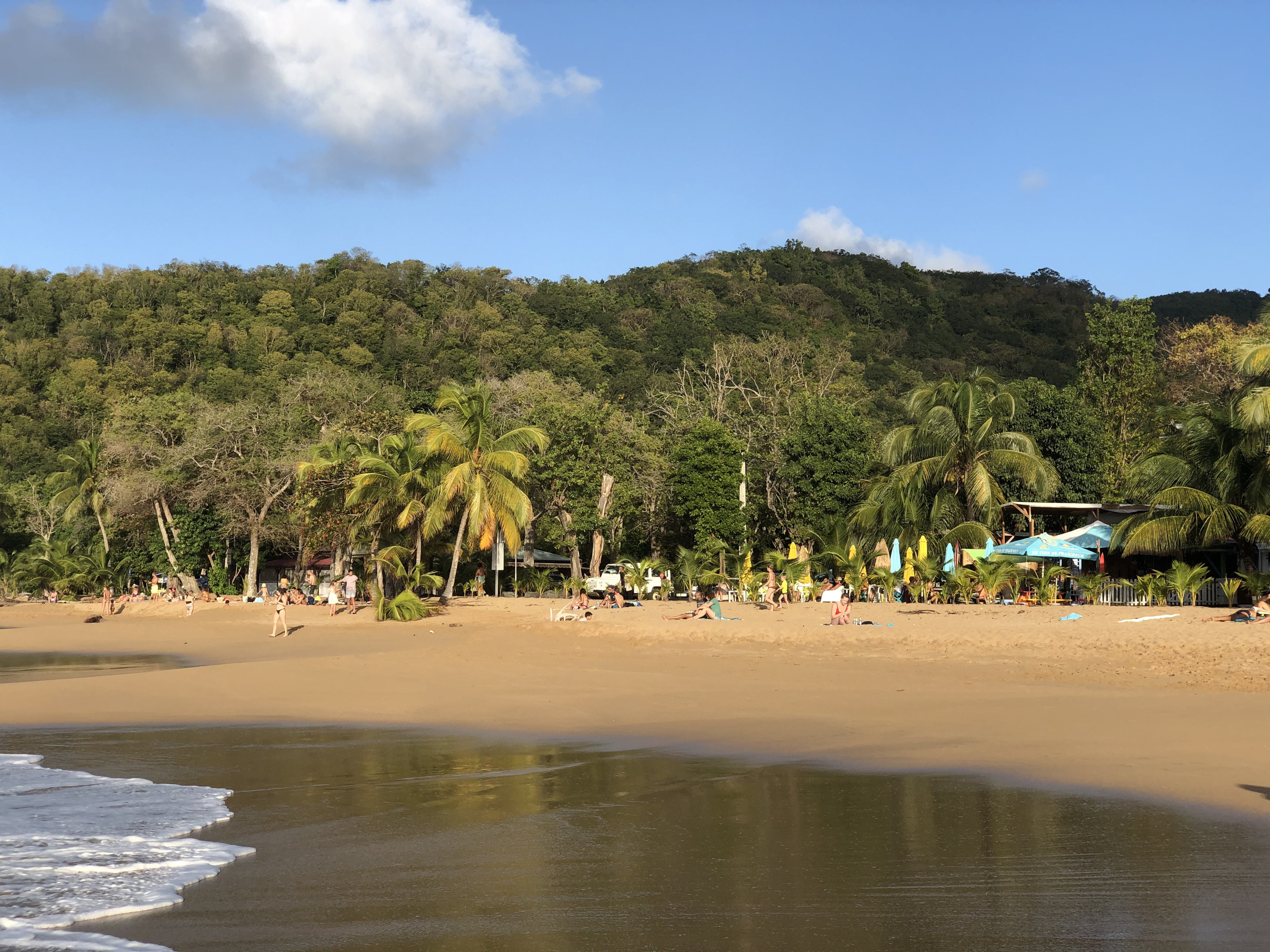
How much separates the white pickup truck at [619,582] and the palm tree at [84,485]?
19.3m

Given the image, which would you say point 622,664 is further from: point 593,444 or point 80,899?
point 593,444

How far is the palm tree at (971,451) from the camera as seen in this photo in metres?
27.6

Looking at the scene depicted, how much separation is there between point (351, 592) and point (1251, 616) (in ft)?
68.9

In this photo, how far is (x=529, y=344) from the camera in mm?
60750

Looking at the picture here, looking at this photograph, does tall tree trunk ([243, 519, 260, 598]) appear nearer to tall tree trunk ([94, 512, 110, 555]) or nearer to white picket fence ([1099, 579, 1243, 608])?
tall tree trunk ([94, 512, 110, 555])

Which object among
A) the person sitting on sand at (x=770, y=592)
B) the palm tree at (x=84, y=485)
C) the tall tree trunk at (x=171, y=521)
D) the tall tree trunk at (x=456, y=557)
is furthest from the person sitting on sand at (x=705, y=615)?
the palm tree at (x=84, y=485)

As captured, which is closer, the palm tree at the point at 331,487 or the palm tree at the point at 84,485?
the palm tree at the point at 331,487

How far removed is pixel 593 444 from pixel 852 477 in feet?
27.3

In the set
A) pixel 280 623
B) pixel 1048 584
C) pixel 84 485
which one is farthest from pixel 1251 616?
pixel 84 485

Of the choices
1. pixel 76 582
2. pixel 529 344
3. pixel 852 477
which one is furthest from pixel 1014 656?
pixel 529 344

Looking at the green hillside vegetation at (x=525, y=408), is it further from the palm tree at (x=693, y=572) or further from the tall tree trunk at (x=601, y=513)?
the palm tree at (x=693, y=572)

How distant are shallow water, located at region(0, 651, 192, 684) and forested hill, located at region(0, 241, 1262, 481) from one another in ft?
83.9

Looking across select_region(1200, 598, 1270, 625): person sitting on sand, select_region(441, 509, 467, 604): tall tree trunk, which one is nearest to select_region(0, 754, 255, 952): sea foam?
select_region(1200, 598, 1270, 625): person sitting on sand

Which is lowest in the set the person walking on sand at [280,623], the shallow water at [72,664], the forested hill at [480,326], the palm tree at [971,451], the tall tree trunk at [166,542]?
the shallow water at [72,664]
